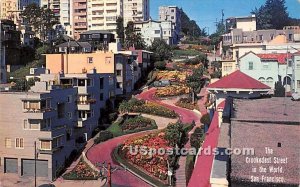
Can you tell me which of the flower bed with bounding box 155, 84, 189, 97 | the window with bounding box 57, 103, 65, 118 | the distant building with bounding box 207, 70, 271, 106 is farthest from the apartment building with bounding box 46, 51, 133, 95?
the distant building with bounding box 207, 70, 271, 106

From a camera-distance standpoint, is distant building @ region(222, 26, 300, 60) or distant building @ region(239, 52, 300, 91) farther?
distant building @ region(222, 26, 300, 60)

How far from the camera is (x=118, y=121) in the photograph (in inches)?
656

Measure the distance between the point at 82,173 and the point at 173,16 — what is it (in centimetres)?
2929

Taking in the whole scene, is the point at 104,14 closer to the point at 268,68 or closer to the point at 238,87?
the point at 268,68

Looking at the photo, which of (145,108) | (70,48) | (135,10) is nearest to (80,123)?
(145,108)

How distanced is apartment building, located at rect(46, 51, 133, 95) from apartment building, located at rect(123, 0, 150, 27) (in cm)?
1903

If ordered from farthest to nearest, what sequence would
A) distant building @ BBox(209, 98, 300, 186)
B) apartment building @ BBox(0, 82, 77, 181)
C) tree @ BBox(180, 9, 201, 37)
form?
1. tree @ BBox(180, 9, 201, 37)
2. apartment building @ BBox(0, 82, 77, 181)
3. distant building @ BBox(209, 98, 300, 186)

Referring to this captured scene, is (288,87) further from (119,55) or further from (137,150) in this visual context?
(119,55)

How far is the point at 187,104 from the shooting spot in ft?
59.6

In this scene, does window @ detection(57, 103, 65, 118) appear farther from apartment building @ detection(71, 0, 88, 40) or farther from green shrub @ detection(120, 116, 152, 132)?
apartment building @ detection(71, 0, 88, 40)

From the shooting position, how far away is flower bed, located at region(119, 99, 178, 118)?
16438mm

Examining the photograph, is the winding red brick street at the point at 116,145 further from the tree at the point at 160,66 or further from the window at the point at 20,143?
the tree at the point at 160,66

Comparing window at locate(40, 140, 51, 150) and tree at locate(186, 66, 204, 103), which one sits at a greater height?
tree at locate(186, 66, 204, 103)

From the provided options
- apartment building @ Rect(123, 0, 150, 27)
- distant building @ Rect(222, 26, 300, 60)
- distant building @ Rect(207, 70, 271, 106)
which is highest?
apartment building @ Rect(123, 0, 150, 27)
